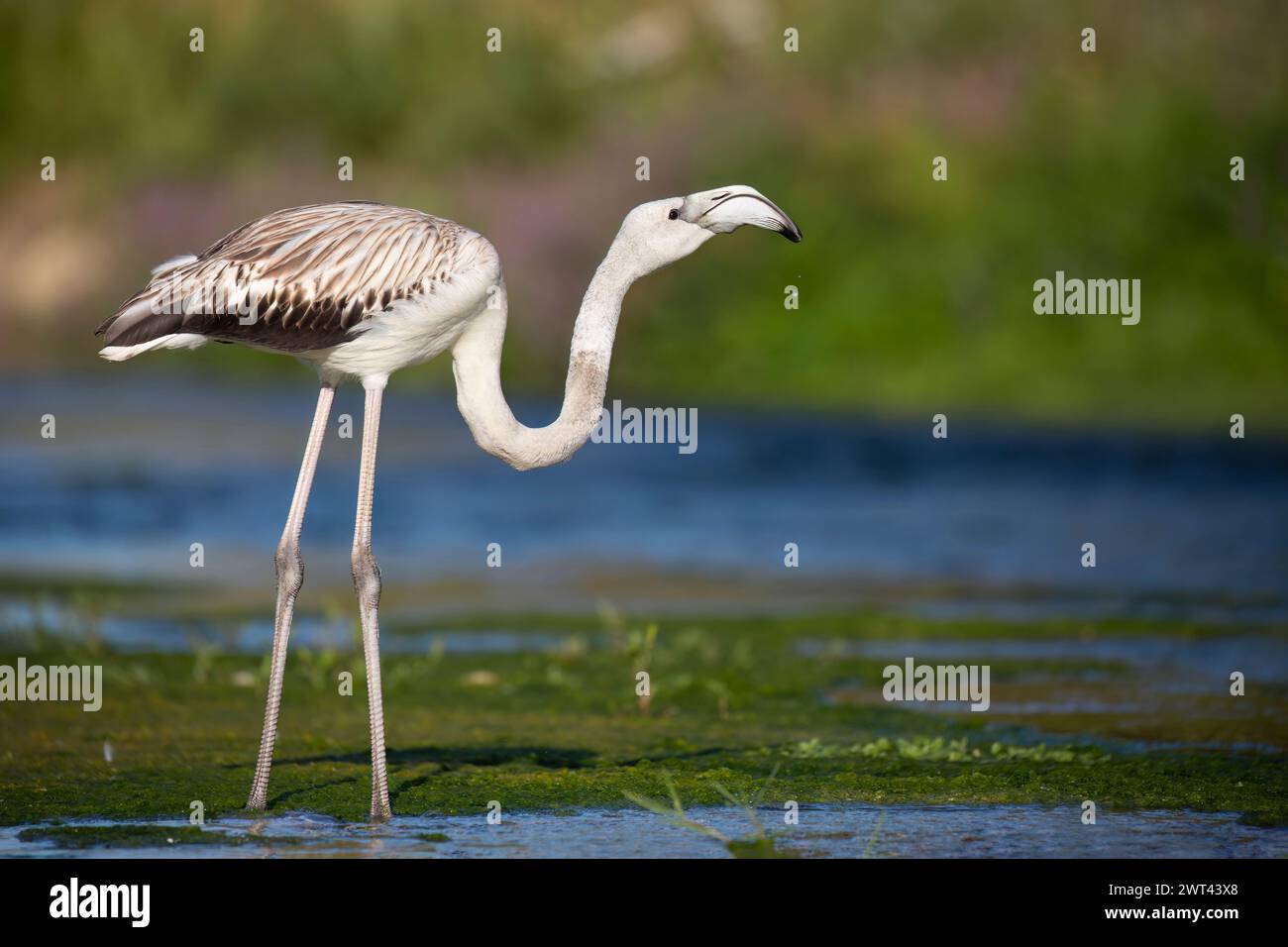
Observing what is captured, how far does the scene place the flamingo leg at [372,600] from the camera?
338 inches

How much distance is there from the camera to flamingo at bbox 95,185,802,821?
29.5ft

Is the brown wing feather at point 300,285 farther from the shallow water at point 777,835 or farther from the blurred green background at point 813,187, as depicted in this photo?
the blurred green background at point 813,187

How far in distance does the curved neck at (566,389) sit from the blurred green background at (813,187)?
20.4 metres

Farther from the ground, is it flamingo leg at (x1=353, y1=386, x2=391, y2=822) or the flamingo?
the flamingo

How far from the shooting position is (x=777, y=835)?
27.3 ft

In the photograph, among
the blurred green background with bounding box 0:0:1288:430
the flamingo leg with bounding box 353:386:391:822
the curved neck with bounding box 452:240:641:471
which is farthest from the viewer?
the blurred green background with bounding box 0:0:1288:430

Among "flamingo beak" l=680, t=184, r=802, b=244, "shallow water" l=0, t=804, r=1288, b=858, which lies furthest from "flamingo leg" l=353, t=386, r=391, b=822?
"flamingo beak" l=680, t=184, r=802, b=244

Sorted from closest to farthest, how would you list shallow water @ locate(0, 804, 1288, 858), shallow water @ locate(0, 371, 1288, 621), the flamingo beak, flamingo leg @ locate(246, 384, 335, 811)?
1. shallow water @ locate(0, 804, 1288, 858)
2. the flamingo beak
3. flamingo leg @ locate(246, 384, 335, 811)
4. shallow water @ locate(0, 371, 1288, 621)

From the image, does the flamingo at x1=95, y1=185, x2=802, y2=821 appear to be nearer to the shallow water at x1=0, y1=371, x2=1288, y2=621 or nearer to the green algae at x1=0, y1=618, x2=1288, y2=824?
the green algae at x1=0, y1=618, x2=1288, y2=824

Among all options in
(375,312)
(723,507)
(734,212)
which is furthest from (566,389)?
(723,507)

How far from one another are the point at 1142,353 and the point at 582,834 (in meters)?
24.4

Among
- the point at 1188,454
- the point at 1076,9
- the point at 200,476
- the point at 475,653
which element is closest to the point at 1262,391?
the point at 1188,454

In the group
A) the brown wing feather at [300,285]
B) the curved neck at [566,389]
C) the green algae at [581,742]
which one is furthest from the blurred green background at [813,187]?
the brown wing feather at [300,285]
